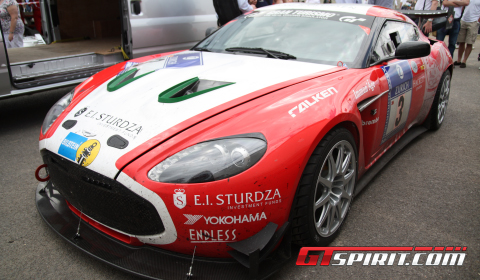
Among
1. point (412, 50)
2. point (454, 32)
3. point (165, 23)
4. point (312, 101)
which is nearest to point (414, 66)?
point (412, 50)

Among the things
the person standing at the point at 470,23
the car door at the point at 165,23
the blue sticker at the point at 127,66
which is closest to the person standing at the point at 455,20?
the person standing at the point at 470,23

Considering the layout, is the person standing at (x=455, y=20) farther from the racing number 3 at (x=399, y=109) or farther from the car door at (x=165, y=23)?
the racing number 3 at (x=399, y=109)

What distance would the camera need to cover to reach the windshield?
264 cm

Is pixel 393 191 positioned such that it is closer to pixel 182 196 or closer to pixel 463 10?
pixel 182 196

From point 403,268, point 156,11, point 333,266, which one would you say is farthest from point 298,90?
point 156,11

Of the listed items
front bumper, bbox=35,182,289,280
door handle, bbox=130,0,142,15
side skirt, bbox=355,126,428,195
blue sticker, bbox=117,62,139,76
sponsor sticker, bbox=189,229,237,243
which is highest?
door handle, bbox=130,0,142,15

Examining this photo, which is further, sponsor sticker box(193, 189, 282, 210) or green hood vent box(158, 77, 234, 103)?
green hood vent box(158, 77, 234, 103)

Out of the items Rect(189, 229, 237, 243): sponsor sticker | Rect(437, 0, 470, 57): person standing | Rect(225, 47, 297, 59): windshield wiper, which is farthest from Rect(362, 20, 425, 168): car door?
Rect(437, 0, 470, 57): person standing

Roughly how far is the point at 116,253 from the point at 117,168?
0.43m

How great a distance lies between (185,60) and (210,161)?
1362mm

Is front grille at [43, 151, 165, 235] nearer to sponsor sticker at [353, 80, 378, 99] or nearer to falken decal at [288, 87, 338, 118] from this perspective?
falken decal at [288, 87, 338, 118]

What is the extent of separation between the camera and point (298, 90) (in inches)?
81.7

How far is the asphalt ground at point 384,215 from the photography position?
6.37ft

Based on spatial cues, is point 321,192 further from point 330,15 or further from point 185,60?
point 330,15
